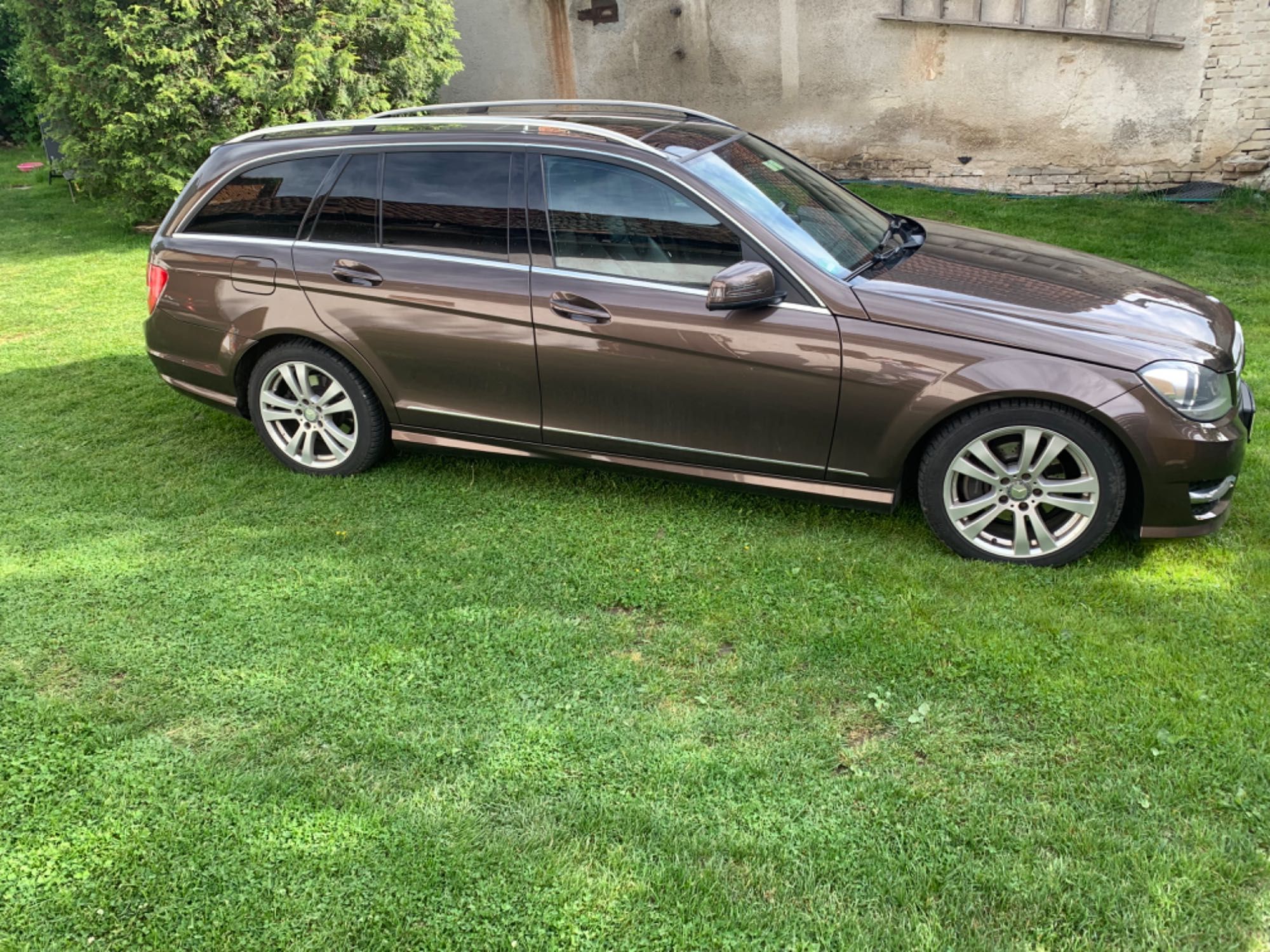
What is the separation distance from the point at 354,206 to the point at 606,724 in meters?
2.81

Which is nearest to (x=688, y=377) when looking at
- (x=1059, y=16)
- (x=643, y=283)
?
(x=643, y=283)

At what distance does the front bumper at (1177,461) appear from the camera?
3.60 metres

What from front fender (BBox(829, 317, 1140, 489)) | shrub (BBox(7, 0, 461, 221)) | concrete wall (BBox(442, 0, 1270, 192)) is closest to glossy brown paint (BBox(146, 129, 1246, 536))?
front fender (BBox(829, 317, 1140, 489))

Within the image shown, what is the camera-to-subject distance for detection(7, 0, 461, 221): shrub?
9.57m

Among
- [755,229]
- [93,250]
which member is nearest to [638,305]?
[755,229]

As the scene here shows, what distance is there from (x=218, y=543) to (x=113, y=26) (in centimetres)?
758

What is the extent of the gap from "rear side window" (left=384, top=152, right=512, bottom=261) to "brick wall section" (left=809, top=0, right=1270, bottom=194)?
8.17 meters

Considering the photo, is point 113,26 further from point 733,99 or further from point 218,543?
point 218,543

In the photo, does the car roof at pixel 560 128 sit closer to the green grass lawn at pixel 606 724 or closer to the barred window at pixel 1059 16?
the green grass lawn at pixel 606 724

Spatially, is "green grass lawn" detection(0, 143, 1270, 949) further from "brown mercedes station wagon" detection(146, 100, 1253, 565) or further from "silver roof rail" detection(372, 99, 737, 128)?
"silver roof rail" detection(372, 99, 737, 128)

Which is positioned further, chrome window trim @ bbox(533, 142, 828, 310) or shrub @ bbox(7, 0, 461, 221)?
shrub @ bbox(7, 0, 461, 221)

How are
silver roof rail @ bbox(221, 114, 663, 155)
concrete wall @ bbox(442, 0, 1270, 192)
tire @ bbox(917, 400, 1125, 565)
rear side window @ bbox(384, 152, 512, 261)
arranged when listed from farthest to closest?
concrete wall @ bbox(442, 0, 1270, 192)
rear side window @ bbox(384, 152, 512, 261)
silver roof rail @ bbox(221, 114, 663, 155)
tire @ bbox(917, 400, 1125, 565)

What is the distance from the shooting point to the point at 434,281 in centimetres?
443

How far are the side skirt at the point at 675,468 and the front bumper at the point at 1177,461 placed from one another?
0.91 meters
